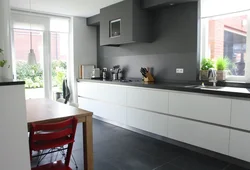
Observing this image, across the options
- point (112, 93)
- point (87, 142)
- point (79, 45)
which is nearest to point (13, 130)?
point (87, 142)

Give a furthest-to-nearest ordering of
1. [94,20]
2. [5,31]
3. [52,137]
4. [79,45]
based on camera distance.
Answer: [79,45], [94,20], [5,31], [52,137]

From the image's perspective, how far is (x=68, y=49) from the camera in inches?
209

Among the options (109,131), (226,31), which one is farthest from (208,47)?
(109,131)

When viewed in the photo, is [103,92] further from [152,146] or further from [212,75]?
[212,75]

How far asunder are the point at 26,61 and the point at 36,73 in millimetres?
339

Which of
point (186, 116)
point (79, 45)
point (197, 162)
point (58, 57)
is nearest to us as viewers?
point (197, 162)

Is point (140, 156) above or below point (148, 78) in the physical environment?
below

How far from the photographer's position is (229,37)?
127 inches

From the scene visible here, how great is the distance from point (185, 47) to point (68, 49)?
9.97 feet

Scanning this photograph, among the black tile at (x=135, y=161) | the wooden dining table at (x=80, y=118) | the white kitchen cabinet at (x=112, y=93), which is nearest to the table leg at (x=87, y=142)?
the wooden dining table at (x=80, y=118)

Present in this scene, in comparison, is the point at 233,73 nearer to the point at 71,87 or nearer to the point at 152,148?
the point at 152,148

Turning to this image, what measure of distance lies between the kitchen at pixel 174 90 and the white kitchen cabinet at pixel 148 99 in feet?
0.05

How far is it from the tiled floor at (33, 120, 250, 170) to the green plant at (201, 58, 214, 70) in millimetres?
1322

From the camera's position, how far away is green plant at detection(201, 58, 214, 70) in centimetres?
334
